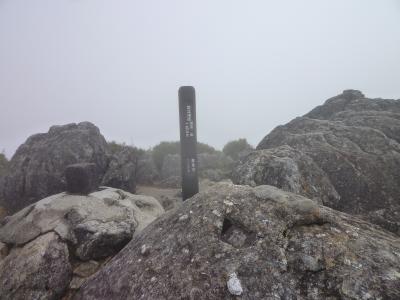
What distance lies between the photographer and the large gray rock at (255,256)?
3.11m

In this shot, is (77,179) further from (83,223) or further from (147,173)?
(147,173)

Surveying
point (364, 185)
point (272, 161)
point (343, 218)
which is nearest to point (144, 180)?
point (272, 161)

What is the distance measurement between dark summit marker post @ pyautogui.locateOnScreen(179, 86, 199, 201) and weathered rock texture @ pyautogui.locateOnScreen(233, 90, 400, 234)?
1224 millimetres

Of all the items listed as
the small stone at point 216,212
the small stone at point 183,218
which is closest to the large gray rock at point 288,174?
the small stone at point 216,212

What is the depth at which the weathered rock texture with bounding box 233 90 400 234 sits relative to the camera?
638cm

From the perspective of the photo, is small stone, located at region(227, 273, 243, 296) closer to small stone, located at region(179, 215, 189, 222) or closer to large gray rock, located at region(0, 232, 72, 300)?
small stone, located at region(179, 215, 189, 222)

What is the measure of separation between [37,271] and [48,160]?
907cm

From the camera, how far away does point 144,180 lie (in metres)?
19.8

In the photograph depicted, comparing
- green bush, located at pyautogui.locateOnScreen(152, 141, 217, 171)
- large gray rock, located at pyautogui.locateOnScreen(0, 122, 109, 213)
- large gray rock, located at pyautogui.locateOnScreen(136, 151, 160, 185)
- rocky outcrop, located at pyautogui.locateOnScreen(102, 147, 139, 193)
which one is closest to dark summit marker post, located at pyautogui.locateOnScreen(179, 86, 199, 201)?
large gray rock, located at pyautogui.locateOnScreen(0, 122, 109, 213)

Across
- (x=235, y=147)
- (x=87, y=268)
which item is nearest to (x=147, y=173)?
(x=235, y=147)

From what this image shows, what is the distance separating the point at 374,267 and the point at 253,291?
127 centimetres

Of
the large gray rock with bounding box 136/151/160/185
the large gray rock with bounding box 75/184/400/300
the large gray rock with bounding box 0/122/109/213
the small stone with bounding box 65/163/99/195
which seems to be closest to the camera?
the large gray rock with bounding box 75/184/400/300

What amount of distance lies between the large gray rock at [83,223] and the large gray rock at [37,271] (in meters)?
0.28

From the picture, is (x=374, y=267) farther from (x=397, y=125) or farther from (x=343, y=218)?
(x=397, y=125)
